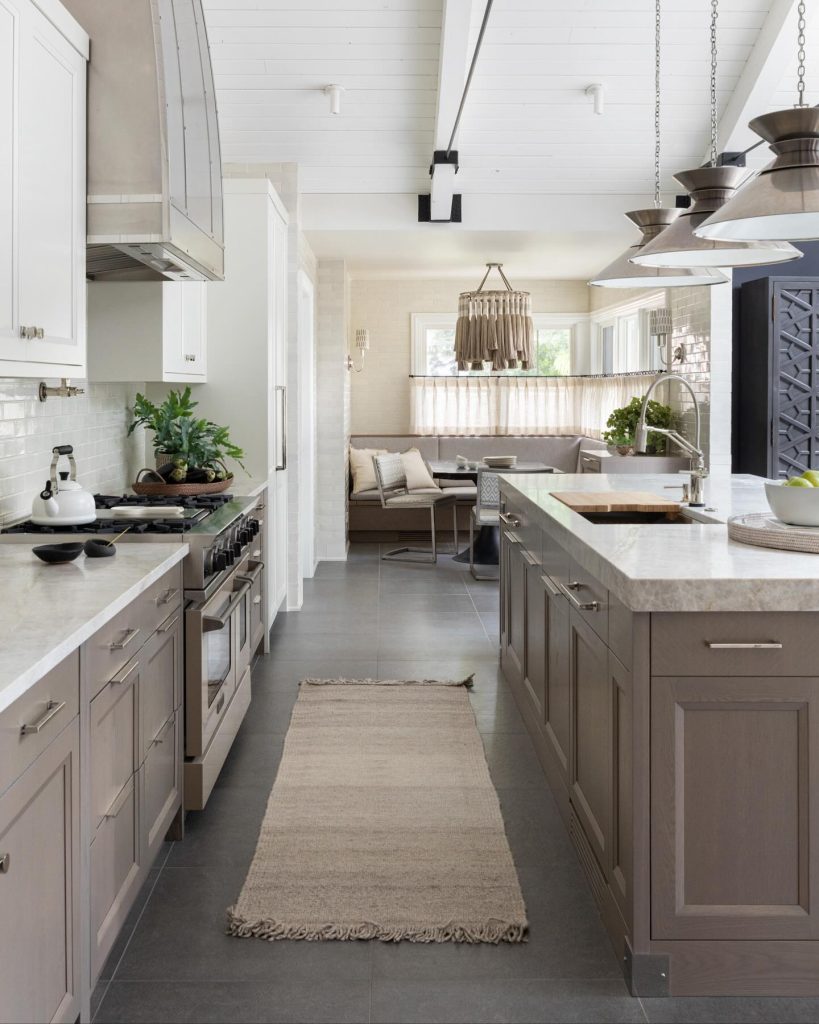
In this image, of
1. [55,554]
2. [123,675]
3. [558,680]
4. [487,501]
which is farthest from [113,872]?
[487,501]

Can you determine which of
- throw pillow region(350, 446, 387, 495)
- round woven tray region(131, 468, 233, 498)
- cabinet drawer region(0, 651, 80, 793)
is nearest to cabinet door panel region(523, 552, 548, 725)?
round woven tray region(131, 468, 233, 498)

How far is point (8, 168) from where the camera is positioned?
239 centimetres

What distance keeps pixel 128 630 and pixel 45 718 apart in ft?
2.30

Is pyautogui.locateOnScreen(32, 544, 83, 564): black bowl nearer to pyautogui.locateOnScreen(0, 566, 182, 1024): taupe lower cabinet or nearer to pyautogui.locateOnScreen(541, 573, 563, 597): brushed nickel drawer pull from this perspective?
pyautogui.locateOnScreen(0, 566, 182, 1024): taupe lower cabinet

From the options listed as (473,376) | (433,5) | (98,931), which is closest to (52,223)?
(98,931)

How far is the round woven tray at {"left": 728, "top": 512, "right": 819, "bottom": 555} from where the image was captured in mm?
2508

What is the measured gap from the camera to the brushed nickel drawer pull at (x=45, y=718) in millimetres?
1609

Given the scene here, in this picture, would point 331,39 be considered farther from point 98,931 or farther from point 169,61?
point 98,931

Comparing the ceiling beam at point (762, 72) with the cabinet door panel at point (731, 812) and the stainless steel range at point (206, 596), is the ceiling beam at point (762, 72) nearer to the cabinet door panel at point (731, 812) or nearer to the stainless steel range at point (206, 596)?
the stainless steel range at point (206, 596)

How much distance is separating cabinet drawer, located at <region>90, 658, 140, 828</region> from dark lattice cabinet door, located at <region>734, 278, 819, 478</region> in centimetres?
555

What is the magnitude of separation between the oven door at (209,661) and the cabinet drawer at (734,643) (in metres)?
1.55

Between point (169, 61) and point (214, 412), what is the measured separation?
2485 mm

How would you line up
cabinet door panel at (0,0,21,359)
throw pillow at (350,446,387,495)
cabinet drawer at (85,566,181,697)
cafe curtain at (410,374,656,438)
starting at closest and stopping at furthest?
cabinet drawer at (85,566,181,697) → cabinet door panel at (0,0,21,359) → throw pillow at (350,446,387,495) → cafe curtain at (410,374,656,438)

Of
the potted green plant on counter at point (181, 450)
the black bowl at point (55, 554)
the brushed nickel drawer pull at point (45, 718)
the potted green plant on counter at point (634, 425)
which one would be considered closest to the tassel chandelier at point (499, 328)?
the potted green plant on counter at point (634, 425)
